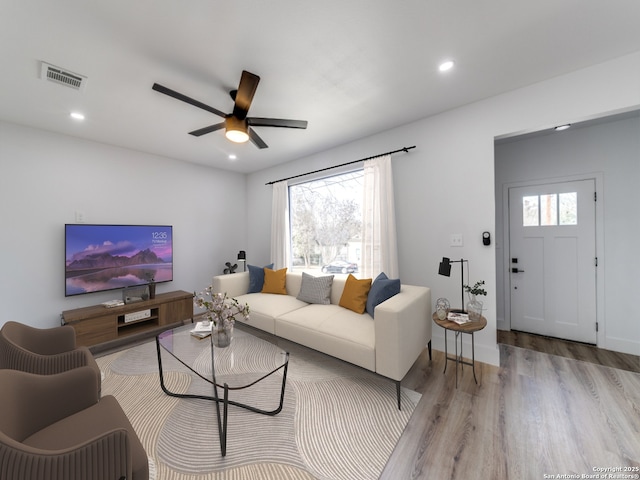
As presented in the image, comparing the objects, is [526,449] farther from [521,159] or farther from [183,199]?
[183,199]

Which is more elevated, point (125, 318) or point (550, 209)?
point (550, 209)

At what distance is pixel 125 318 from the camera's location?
10.1 ft

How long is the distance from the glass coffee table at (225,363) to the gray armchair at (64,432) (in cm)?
52

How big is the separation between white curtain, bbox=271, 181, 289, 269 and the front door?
339 centimetres

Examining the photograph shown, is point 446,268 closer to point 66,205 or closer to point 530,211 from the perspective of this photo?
point 530,211

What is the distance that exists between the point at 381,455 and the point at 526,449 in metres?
0.91

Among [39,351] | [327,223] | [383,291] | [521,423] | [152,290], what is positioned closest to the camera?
[521,423]

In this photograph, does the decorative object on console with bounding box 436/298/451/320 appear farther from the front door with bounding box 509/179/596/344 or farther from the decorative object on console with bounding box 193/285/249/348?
the decorative object on console with bounding box 193/285/249/348

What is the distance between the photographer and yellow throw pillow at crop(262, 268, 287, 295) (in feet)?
11.9

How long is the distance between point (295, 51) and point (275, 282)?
281 centimetres

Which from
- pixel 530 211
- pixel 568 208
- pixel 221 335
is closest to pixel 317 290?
pixel 221 335

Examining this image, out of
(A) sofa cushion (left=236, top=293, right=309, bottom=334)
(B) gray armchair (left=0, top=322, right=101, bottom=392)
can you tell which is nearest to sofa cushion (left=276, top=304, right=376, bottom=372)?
(A) sofa cushion (left=236, top=293, right=309, bottom=334)

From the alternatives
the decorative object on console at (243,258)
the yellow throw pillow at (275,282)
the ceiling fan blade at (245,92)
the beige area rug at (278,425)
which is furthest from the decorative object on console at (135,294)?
the ceiling fan blade at (245,92)

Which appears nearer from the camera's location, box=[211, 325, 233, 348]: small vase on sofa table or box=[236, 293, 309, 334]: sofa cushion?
box=[211, 325, 233, 348]: small vase on sofa table
